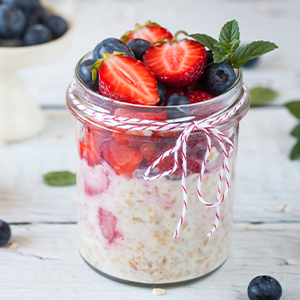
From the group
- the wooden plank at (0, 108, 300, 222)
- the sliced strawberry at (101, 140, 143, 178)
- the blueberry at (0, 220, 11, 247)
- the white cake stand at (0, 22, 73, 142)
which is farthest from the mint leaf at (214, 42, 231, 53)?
the white cake stand at (0, 22, 73, 142)

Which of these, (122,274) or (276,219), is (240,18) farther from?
(122,274)

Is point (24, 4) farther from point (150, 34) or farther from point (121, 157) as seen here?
point (121, 157)

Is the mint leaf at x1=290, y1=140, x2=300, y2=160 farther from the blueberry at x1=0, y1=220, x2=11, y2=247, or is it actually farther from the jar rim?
the blueberry at x1=0, y1=220, x2=11, y2=247

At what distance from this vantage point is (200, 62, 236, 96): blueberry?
2.64ft

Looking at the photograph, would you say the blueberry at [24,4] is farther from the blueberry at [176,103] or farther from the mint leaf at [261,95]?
the blueberry at [176,103]

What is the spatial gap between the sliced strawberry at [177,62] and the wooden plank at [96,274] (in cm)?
40

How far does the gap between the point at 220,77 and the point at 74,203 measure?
1.79 feet

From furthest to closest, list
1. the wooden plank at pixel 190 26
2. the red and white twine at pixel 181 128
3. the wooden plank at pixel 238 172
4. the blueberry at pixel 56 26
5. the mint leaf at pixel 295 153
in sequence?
the wooden plank at pixel 190 26
the blueberry at pixel 56 26
the mint leaf at pixel 295 153
the wooden plank at pixel 238 172
the red and white twine at pixel 181 128

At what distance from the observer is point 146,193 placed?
0.82 m

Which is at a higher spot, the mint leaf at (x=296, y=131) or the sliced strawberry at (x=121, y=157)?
the sliced strawberry at (x=121, y=157)

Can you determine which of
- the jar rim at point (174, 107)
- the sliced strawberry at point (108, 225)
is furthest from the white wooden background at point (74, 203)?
the jar rim at point (174, 107)

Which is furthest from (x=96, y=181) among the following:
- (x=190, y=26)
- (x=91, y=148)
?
(x=190, y=26)

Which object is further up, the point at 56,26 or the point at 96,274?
the point at 56,26

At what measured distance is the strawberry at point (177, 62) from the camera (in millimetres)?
810
